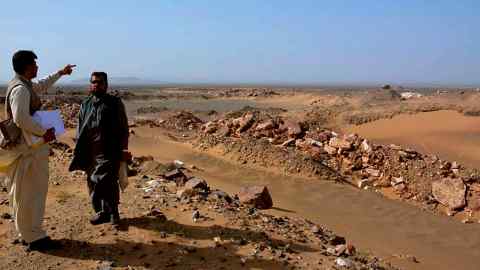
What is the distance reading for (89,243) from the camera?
471 centimetres

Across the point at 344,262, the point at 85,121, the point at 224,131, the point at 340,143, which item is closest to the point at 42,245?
the point at 85,121

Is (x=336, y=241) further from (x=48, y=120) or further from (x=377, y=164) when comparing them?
(x=377, y=164)

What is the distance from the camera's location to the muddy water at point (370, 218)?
7383mm

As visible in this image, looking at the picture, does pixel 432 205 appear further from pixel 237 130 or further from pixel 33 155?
pixel 33 155

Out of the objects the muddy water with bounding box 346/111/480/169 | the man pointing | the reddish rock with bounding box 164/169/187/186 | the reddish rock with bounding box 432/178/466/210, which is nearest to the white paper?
the man pointing

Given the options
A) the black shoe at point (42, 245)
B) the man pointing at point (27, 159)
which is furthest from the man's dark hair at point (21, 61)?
the black shoe at point (42, 245)

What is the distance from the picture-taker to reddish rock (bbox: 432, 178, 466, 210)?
10.0 m

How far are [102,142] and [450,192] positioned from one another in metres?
7.62

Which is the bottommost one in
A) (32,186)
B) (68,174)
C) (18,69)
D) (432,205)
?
(432,205)

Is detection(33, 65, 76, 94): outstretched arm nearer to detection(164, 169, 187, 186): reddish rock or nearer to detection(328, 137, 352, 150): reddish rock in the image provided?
detection(164, 169, 187, 186): reddish rock

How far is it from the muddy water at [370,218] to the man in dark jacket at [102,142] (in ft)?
11.7

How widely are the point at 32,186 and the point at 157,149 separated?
915 cm

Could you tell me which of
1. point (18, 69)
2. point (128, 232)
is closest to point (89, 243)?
point (128, 232)

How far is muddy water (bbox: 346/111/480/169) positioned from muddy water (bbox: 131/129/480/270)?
478cm
